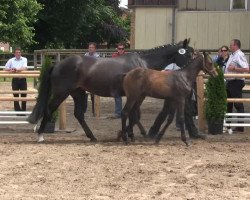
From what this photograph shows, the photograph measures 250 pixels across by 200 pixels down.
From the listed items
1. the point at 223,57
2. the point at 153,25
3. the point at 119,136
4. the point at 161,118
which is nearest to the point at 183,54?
the point at 161,118

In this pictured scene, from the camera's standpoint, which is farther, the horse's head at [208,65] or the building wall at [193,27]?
the building wall at [193,27]

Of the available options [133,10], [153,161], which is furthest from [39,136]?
[133,10]

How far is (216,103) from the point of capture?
11.1 m

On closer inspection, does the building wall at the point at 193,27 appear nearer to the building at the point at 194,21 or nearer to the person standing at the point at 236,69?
the building at the point at 194,21

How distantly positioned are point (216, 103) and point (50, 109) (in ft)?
10.2

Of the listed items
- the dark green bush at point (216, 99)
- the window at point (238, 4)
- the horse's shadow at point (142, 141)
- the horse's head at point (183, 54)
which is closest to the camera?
the horse's shadow at point (142, 141)

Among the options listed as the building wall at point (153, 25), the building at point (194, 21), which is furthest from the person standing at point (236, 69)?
the building wall at point (153, 25)

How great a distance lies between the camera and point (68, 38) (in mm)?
39969

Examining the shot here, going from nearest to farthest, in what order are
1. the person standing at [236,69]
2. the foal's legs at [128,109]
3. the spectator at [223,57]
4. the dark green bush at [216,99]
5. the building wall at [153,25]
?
the foal's legs at [128,109]
the dark green bush at [216,99]
the person standing at [236,69]
the spectator at [223,57]
the building wall at [153,25]

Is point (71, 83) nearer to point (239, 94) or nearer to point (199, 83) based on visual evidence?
point (199, 83)

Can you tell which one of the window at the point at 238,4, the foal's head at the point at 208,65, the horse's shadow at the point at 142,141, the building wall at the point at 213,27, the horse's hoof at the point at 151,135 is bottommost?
the horse's shadow at the point at 142,141

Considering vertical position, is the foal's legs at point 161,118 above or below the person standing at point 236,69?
below

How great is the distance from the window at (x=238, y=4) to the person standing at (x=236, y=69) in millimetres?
7977

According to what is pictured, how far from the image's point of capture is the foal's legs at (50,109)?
33.8ft
